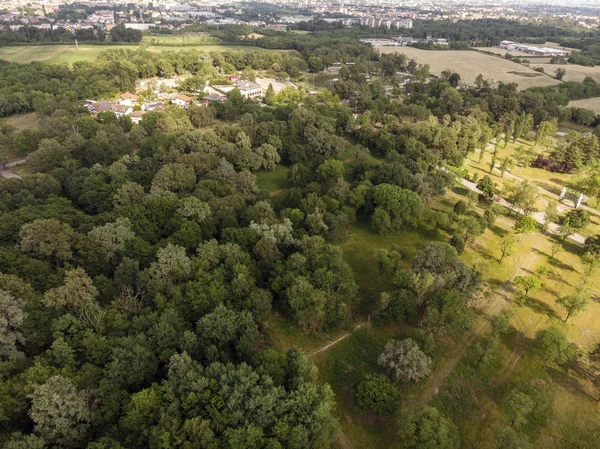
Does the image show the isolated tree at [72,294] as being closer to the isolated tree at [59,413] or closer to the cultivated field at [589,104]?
the isolated tree at [59,413]

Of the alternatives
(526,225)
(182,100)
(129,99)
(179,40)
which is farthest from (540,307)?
(179,40)

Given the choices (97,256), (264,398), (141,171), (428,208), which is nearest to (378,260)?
(428,208)

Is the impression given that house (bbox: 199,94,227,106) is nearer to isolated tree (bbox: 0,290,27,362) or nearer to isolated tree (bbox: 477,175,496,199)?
isolated tree (bbox: 477,175,496,199)

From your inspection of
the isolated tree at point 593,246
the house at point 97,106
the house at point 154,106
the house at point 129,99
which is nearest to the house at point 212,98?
the house at point 154,106

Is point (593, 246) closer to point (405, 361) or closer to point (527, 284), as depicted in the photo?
point (527, 284)

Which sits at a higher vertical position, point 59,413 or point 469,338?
point 59,413

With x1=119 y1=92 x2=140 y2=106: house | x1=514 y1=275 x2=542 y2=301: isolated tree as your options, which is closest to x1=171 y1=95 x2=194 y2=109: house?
x1=119 y1=92 x2=140 y2=106: house
